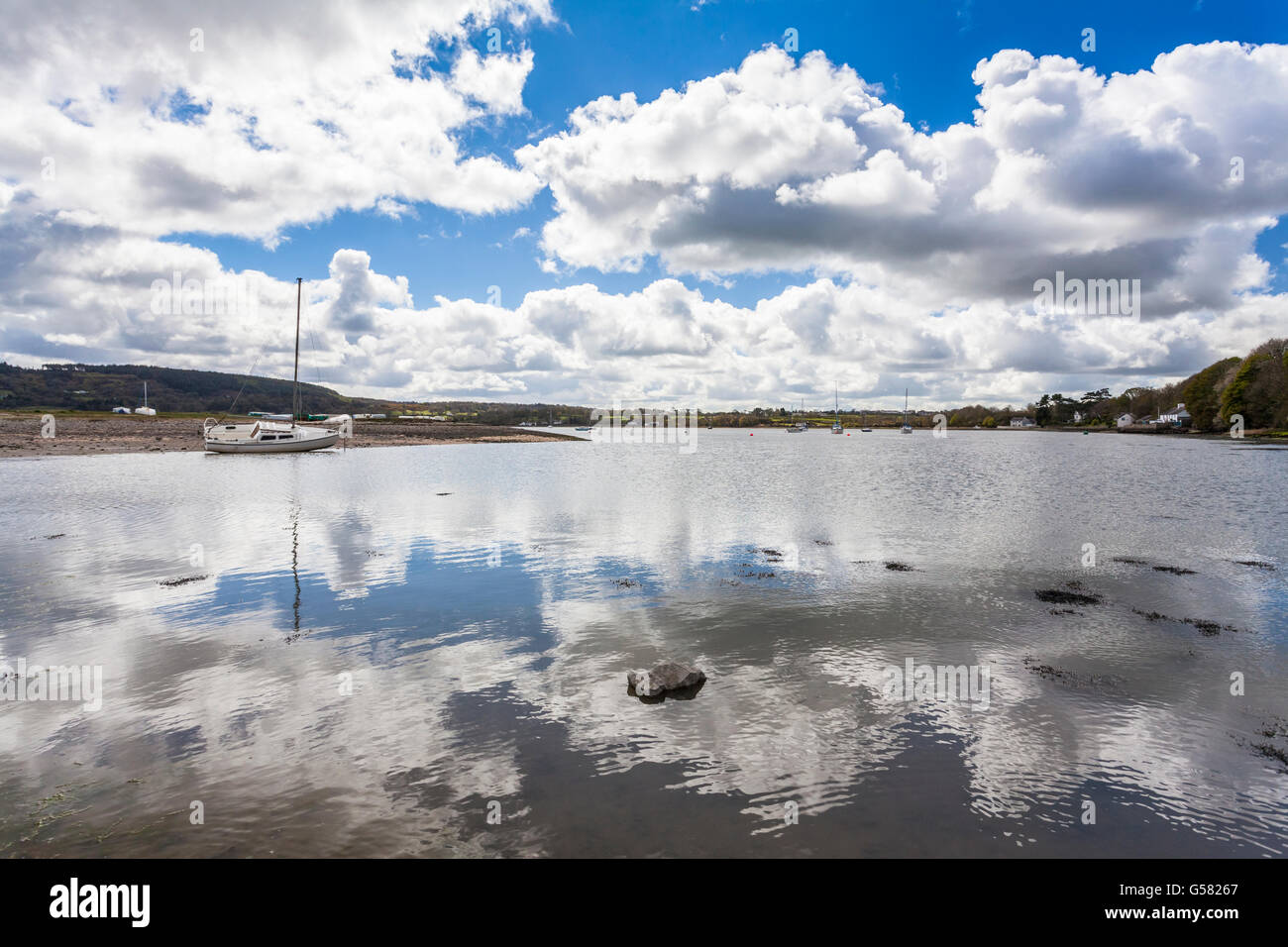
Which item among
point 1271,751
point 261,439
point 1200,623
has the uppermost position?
point 261,439

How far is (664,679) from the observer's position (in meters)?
12.6

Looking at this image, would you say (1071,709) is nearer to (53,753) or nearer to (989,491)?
(53,753)

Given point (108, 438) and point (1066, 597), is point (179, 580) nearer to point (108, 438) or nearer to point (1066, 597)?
point (1066, 597)

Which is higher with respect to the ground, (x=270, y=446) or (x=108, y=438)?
(x=108, y=438)

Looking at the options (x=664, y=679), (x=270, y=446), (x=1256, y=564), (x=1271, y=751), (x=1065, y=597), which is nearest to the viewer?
(x=1271, y=751)

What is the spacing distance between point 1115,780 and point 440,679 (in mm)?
12491

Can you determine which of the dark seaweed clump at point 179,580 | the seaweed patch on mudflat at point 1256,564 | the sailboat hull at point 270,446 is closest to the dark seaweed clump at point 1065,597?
the seaweed patch on mudflat at point 1256,564

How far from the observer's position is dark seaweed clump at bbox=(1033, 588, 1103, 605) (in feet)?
63.6

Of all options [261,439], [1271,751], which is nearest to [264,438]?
[261,439]

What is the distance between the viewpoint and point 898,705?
475 inches

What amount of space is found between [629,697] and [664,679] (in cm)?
82

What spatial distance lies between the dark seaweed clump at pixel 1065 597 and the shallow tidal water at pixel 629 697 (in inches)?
13.7

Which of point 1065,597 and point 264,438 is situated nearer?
point 1065,597

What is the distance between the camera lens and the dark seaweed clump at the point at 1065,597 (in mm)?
19391
